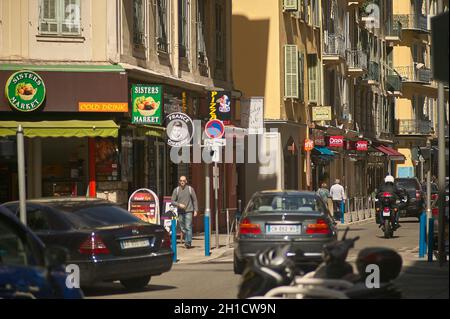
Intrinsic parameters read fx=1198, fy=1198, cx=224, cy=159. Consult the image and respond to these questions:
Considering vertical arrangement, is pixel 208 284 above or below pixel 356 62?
below

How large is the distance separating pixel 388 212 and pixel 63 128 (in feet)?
30.1

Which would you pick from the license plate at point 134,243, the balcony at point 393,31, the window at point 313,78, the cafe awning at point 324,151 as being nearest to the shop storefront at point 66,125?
the license plate at point 134,243

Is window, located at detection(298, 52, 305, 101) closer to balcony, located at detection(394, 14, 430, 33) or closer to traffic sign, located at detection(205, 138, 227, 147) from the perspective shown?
traffic sign, located at detection(205, 138, 227, 147)

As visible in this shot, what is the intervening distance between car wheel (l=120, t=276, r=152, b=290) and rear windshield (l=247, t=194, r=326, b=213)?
282cm

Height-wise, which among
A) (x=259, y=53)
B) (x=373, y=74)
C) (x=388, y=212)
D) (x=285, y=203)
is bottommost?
(x=388, y=212)

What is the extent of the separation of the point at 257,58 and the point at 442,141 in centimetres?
2589

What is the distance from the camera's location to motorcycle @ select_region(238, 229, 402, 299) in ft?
30.4

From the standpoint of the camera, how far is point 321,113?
169ft

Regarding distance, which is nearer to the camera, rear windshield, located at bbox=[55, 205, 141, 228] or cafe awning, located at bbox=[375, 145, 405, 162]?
rear windshield, located at bbox=[55, 205, 141, 228]

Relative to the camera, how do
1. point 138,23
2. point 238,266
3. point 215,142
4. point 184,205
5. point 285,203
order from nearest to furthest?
1. point 238,266
2. point 285,203
3. point 215,142
4. point 184,205
5. point 138,23

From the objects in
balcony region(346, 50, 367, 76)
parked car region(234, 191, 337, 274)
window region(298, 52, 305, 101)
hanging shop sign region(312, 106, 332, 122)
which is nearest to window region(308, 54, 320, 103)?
hanging shop sign region(312, 106, 332, 122)

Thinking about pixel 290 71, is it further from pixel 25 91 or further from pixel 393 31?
pixel 393 31

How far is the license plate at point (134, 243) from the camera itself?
17.2m

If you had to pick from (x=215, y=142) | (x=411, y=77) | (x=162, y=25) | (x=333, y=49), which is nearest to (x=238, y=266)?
(x=215, y=142)
